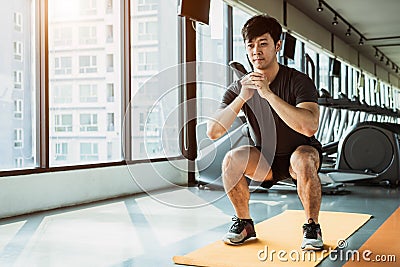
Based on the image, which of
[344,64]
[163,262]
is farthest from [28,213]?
[344,64]

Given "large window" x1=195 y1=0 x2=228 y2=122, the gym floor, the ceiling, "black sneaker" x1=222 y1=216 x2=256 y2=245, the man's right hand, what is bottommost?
the gym floor

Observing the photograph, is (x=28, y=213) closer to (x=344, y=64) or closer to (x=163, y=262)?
(x=163, y=262)

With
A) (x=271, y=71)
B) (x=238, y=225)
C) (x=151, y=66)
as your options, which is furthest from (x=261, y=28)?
(x=151, y=66)

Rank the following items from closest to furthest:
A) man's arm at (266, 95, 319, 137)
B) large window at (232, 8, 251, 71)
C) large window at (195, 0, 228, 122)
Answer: man's arm at (266, 95, 319, 137)
large window at (195, 0, 228, 122)
large window at (232, 8, 251, 71)

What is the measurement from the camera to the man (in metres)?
2.57

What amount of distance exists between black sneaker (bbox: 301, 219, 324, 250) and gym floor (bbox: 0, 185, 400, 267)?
0.50ft

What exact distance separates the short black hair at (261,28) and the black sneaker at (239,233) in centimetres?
95

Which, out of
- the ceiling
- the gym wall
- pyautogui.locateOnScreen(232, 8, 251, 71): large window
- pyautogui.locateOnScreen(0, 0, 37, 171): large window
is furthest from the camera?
the ceiling

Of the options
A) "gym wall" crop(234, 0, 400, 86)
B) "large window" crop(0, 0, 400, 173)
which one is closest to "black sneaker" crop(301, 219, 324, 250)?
"large window" crop(0, 0, 400, 173)

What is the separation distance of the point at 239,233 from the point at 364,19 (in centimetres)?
853

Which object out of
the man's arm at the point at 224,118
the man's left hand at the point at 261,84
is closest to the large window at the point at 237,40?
the man's arm at the point at 224,118

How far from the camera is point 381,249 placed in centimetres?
267

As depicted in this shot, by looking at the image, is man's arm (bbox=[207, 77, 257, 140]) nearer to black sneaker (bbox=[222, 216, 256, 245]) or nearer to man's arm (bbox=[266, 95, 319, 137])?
man's arm (bbox=[266, 95, 319, 137])

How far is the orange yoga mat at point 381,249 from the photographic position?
240 centimetres
